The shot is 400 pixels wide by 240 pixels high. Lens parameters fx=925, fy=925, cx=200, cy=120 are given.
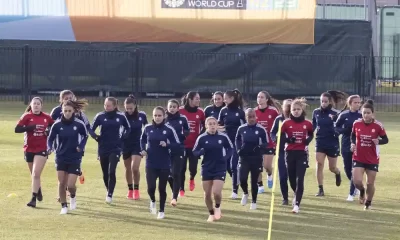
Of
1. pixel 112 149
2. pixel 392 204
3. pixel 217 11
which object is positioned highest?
pixel 217 11

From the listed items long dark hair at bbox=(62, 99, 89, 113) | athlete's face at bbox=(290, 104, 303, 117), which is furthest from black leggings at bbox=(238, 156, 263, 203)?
long dark hair at bbox=(62, 99, 89, 113)

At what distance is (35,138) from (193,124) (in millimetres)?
2925

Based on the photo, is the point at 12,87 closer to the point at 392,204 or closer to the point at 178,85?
the point at 178,85

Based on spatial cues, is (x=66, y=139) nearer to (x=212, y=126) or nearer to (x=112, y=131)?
(x=112, y=131)

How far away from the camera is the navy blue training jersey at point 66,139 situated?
14.1 m

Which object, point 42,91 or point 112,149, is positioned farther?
point 42,91

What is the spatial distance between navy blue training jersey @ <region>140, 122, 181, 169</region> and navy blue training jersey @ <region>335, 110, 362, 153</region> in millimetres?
3137

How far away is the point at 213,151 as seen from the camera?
13.8 meters

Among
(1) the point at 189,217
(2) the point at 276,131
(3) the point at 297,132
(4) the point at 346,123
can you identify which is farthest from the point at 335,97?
(1) the point at 189,217

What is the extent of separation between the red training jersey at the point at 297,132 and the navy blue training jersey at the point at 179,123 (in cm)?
164

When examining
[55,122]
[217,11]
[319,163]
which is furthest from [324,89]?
[55,122]

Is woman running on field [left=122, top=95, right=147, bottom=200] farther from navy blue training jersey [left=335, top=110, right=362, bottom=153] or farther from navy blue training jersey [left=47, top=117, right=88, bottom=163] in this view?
navy blue training jersey [left=335, top=110, right=362, bottom=153]

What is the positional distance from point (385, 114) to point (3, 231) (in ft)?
69.6

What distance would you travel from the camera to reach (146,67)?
3306 centimetres
